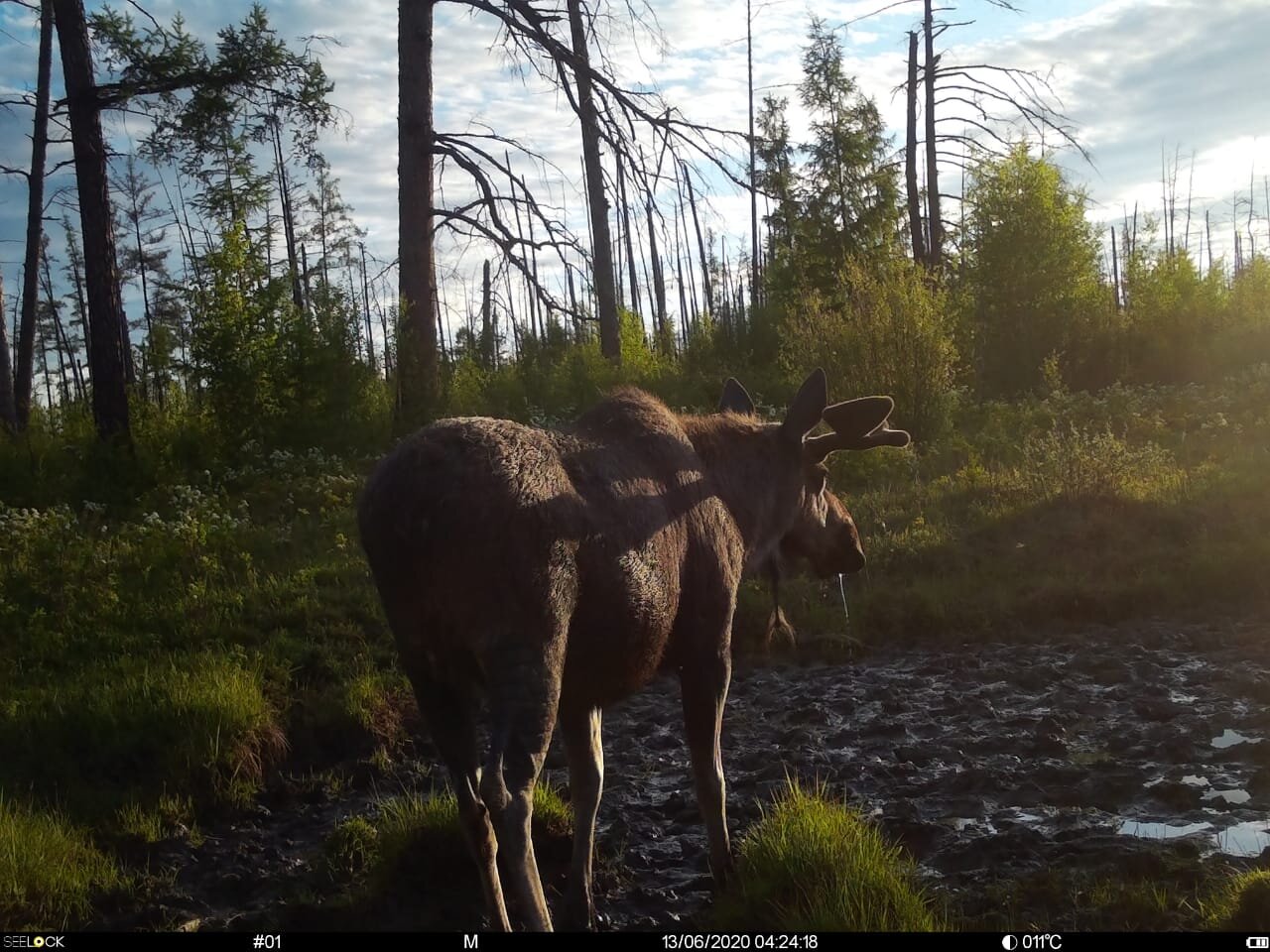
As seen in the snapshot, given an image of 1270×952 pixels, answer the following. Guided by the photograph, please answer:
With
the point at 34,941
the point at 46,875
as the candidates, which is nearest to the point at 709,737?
the point at 34,941

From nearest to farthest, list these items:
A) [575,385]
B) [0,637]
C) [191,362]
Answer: [0,637] → [191,362] → [575,385]

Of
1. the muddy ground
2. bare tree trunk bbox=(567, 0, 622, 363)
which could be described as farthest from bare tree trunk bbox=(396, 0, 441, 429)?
the muddy ground

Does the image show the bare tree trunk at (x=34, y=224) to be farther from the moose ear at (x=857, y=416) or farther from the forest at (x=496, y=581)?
the moose ear at (x=857, y=416)

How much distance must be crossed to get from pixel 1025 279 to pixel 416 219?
15.8m

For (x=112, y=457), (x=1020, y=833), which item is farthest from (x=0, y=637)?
(x=1020, y=833)

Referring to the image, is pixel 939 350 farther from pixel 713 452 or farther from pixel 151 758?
pixel 151 758

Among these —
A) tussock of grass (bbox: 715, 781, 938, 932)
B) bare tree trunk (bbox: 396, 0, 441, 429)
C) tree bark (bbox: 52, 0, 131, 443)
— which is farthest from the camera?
bare tree trunk (bbox: 396, 0, 441, 429)

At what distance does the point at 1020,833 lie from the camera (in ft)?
13.8

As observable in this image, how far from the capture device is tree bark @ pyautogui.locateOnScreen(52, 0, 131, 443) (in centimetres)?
1101

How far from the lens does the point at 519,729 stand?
9.37 ft

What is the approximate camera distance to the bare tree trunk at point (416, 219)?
466 inches

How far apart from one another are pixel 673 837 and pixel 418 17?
435 inches

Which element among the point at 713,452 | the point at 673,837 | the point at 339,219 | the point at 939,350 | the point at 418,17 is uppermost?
the point at 339,219

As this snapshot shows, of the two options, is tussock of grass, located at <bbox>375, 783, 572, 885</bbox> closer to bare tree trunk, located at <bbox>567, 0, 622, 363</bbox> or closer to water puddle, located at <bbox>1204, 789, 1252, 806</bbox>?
water puddle, located at <bbox>1204, 789, 1252, 806</bbox>
